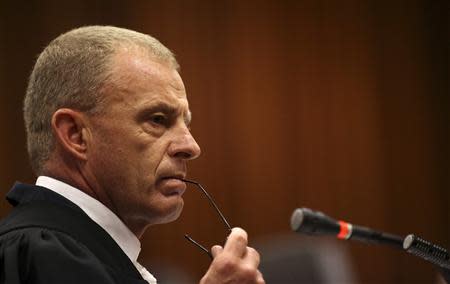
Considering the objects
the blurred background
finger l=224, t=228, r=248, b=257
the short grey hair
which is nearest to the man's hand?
finger l=224, t=228, r=248, b=257

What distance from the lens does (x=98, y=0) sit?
3.49 meters

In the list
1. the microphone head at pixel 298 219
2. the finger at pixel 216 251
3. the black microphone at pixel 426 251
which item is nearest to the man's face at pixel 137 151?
the finger at pixel 216 251

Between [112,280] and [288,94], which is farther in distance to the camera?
[288,94]

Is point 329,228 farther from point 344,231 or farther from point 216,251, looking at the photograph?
point 216,251

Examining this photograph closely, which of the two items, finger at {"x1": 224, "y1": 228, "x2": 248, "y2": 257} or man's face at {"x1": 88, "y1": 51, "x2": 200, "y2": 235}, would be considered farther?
man's face at {"x1": 88, "y1": 51, "x2": 200, "y2": 235}

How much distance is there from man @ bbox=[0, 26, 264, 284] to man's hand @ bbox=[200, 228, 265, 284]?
2cm

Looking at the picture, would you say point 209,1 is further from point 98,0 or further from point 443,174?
point 443,174

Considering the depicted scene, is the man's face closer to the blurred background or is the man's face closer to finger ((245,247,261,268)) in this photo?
finger ((245,247,261,268))

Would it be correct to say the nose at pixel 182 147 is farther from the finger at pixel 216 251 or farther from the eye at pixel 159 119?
the finger at pixel 216 251

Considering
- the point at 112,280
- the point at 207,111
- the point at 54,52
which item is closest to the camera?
the point at 112,280

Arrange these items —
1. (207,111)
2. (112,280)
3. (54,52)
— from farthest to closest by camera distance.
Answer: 1. (207,111)
2. (54,52)
3. (112,280)

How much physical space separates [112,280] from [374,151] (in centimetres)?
259

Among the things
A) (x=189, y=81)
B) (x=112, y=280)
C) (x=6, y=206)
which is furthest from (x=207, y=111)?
(x=112, y=280)

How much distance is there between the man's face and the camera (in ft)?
4.98
